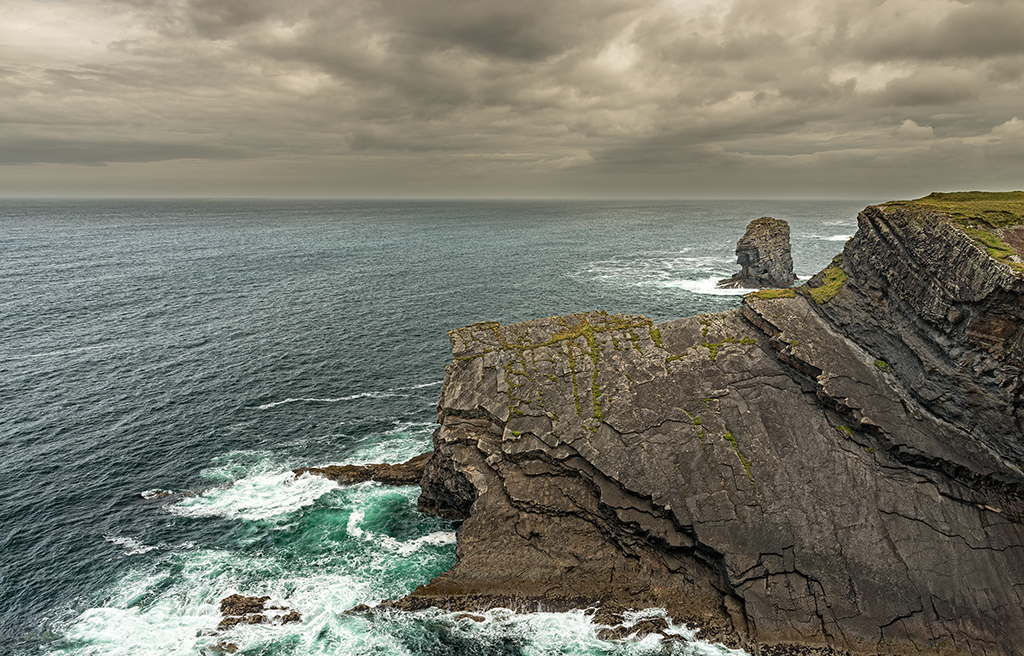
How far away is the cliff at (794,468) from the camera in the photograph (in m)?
28.3

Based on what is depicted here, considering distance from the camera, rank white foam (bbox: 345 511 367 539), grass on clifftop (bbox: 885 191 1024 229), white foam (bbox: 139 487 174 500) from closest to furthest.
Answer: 1. grass on clifftop (bbox: 885 191 1024 229)
2. white foam (bbox: 345 511 367 539)
3. white foam (bbox: 139 487 174 500)

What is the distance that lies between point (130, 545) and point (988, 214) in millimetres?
64111

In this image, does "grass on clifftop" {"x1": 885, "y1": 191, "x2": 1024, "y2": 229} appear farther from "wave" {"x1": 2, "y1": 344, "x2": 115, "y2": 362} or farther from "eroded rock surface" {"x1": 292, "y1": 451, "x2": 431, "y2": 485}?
"wave" {"x1": 2, "y1": 344, "x2": 115, "y2": 362}

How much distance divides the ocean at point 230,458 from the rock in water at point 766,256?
44.8ft

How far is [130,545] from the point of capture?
118 ft

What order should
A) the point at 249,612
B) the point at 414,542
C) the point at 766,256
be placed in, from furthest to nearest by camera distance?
the point at 766,256
the point at 414,542
the point at 249,612

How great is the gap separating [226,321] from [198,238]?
137 metres

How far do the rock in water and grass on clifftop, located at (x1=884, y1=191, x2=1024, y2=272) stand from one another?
6705 centimetres

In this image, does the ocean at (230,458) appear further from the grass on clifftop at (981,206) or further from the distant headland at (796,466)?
the grass on clifftop at (981,206)

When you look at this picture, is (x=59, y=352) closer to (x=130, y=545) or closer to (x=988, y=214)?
(x=130, y=545)

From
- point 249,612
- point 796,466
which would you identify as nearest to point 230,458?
point 249,612

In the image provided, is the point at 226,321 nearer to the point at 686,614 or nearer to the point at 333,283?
the point at 333,283

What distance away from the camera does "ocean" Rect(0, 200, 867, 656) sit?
29594 millimetres

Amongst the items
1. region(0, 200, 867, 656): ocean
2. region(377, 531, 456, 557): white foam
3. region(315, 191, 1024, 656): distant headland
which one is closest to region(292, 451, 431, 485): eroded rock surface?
region(0, 200, 867, 656): ocean
